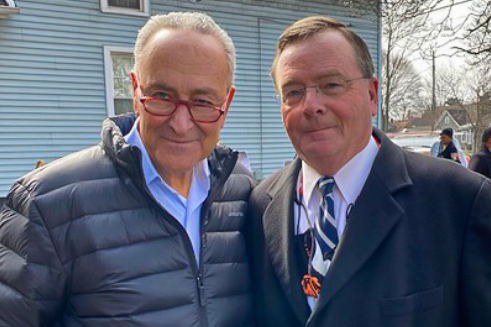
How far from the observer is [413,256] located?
1.51 m

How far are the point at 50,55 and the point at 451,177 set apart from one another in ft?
25.6

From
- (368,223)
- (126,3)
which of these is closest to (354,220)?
(368,223)

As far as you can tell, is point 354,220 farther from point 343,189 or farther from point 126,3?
point 126,3

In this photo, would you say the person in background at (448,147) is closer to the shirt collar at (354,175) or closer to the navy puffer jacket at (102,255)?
the shirt collar at (354,175)

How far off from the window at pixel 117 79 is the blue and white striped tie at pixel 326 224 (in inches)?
278

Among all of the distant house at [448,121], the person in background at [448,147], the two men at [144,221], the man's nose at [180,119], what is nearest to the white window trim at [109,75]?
the two men at [144,221]

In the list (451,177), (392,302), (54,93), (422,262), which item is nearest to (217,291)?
(392,302)

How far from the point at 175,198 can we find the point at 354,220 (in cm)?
78

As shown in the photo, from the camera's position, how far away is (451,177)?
1576 millimetres

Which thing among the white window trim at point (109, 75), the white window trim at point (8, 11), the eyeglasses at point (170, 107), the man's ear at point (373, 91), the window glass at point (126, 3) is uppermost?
the window glass at point (126, 3)

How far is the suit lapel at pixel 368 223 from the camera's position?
151 centimetres

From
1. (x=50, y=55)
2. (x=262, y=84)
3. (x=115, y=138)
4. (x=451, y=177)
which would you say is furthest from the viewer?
(x=262, y=84)

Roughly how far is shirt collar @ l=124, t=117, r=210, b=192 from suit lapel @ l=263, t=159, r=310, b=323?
345mm

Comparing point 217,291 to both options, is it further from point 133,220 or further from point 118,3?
point 118,3
